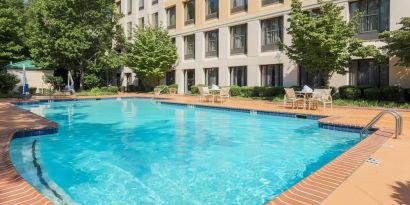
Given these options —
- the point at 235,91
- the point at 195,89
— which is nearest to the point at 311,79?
the point at 235,91

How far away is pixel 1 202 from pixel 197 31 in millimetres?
27259

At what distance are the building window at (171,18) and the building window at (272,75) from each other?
1303cm

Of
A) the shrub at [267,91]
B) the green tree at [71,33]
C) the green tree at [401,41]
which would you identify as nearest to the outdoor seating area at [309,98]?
the green tree at [401,41]

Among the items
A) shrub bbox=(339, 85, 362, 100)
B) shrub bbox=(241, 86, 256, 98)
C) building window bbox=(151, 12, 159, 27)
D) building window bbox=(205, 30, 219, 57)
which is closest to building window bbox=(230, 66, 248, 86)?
shrub bbox=(241, 86, 256, 98)

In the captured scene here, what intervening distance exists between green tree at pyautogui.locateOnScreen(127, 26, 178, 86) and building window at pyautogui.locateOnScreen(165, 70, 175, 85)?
7.04ft

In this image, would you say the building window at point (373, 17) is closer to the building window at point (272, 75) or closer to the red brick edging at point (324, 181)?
the building window at point (272, 75)

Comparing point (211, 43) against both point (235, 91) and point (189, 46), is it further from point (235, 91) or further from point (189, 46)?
point (235, 91)

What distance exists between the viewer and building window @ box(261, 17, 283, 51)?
23.0 metres

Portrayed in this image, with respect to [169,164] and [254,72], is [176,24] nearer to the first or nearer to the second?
[254,72]

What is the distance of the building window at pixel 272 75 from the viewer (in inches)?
910

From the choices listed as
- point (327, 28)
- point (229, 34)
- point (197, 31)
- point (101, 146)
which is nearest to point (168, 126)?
point (101, 146)

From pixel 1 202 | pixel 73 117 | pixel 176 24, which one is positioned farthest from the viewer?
pixel 176 24

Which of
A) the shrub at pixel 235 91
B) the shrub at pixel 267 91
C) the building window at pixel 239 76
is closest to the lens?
the shrub at pixel 267 91

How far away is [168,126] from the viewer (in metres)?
12.7
